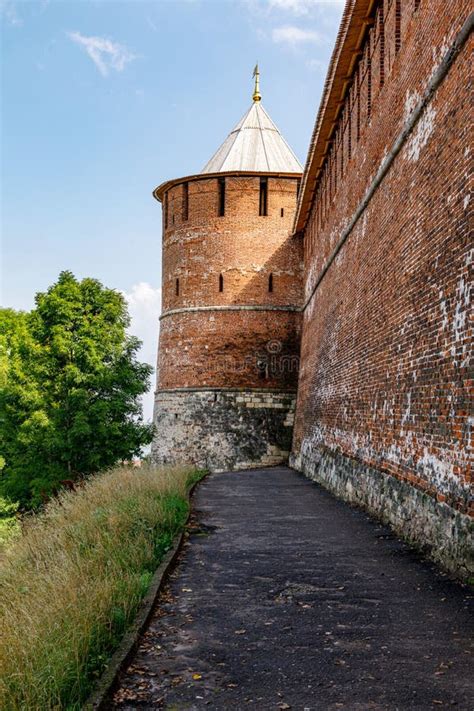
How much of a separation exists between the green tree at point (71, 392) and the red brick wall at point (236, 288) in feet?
6.41

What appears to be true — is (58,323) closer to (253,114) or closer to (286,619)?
(253,114)

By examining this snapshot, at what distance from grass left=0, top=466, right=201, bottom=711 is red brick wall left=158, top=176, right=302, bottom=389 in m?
13.2

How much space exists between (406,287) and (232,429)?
15.0 m

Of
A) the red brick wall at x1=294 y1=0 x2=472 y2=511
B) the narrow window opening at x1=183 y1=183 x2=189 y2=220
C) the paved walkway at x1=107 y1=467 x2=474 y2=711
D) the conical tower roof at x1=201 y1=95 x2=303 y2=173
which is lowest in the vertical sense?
the paved walkway at x1=107 y1=467 x2=474 y2=711

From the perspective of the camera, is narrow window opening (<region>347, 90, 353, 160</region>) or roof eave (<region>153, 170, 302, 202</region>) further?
roof eave (<region>153, 170, 302, 202</region>)

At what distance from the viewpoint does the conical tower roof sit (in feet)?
81.9

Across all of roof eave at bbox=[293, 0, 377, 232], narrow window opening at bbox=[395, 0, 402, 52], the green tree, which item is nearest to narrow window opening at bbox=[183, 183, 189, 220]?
the green tree

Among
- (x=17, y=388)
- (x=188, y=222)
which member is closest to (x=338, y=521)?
(x=17, y=388)

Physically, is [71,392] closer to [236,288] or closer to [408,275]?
[236,288]

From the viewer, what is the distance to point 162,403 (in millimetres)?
24688

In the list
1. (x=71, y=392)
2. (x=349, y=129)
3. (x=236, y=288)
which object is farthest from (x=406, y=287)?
(x=236, y=288)

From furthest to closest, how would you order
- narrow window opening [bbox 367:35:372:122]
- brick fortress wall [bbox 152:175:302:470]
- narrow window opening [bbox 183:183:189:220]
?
1. narrow window opening [bbox 183:183:189:220]
2. brick fortress wall [bbox 152:175:302:470]
3. narrow window opening [bbox 367:35:372:122]

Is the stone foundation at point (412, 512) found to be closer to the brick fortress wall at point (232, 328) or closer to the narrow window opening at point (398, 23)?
the narrow window opening at point (398, 23)

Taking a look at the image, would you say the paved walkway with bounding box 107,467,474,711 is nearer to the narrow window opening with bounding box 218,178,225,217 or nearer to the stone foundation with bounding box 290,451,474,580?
the stone foundation with bounding box 290,451,474,580
